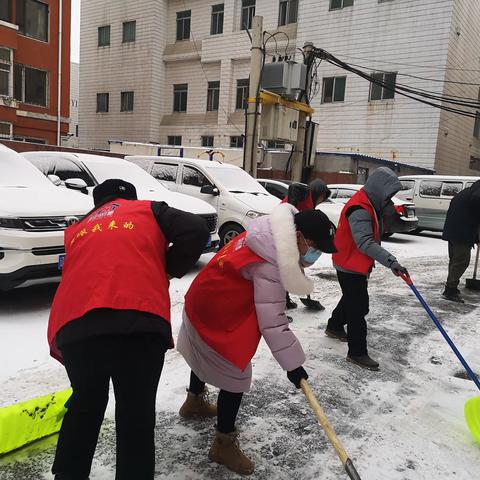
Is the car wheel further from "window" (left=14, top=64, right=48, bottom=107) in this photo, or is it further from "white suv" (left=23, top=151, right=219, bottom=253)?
"window" (left=14, top=64, right=48, bottom=107)

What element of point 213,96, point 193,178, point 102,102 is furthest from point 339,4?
point 193,178

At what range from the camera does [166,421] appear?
2.82m

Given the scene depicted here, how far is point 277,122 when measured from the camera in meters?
11.5

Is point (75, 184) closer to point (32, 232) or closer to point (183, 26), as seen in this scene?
point (32, 232)

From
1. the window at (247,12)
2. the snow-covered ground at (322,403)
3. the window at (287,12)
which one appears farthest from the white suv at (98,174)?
the window at (247,12)

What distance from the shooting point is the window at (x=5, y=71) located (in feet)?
56.7

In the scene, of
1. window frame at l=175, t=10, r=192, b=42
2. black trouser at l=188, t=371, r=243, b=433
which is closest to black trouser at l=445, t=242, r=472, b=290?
black trouser at l=188, t=371, r=243, b=433

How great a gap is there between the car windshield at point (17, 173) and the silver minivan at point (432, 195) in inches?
385

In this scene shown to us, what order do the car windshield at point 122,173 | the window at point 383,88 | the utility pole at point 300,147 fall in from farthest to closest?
the window at point 383,88, the utility pole at point 300,147, the car windshield at point 122,173

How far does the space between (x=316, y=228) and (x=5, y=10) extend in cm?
1951

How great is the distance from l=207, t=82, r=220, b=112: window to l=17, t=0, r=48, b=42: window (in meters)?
9.40

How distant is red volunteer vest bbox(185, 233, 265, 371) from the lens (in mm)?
2311

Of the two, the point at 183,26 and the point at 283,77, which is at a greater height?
the point at 183,26

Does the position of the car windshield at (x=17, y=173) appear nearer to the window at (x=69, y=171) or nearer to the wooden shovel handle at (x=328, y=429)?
the window at (x=69, y=171)
